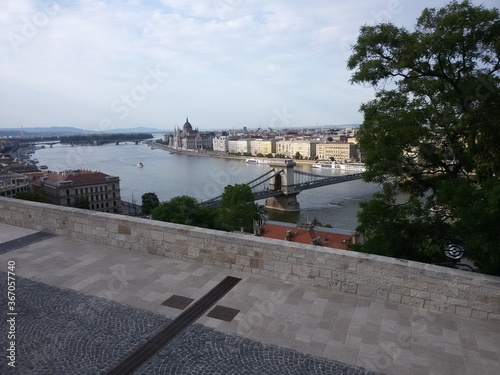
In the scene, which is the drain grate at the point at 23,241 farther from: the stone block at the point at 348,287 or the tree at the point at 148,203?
the tree at the point at 148,203

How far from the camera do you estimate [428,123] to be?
4.68 m

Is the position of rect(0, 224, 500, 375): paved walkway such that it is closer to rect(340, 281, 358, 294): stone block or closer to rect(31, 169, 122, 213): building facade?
rect(340, 281, 358, 294): stone block

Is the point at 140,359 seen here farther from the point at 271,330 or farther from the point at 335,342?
the point at 335,342

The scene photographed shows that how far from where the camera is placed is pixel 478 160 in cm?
457

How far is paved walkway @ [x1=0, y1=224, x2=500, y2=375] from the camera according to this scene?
2416 millimetres

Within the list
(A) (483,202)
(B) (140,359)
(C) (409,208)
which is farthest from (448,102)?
(B) (140,359)

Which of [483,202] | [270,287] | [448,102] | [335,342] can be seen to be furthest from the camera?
[448,102]

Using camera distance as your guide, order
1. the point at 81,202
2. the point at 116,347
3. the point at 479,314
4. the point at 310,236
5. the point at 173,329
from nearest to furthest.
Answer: the point at 116,347 < the point at 173,329 < the point at 479,314 < the point at 310,236 < the point at 81,202

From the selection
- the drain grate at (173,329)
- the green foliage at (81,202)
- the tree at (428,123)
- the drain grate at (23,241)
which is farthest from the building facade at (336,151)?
the drain grate at (173,329)

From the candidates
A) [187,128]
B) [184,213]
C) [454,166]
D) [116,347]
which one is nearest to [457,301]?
[454,166]

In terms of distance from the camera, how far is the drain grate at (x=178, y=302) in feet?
10.3

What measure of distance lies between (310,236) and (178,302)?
10.9 metres

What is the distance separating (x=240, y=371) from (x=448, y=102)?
4209 mm

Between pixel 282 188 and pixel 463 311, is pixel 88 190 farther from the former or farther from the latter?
pixel 463 311
